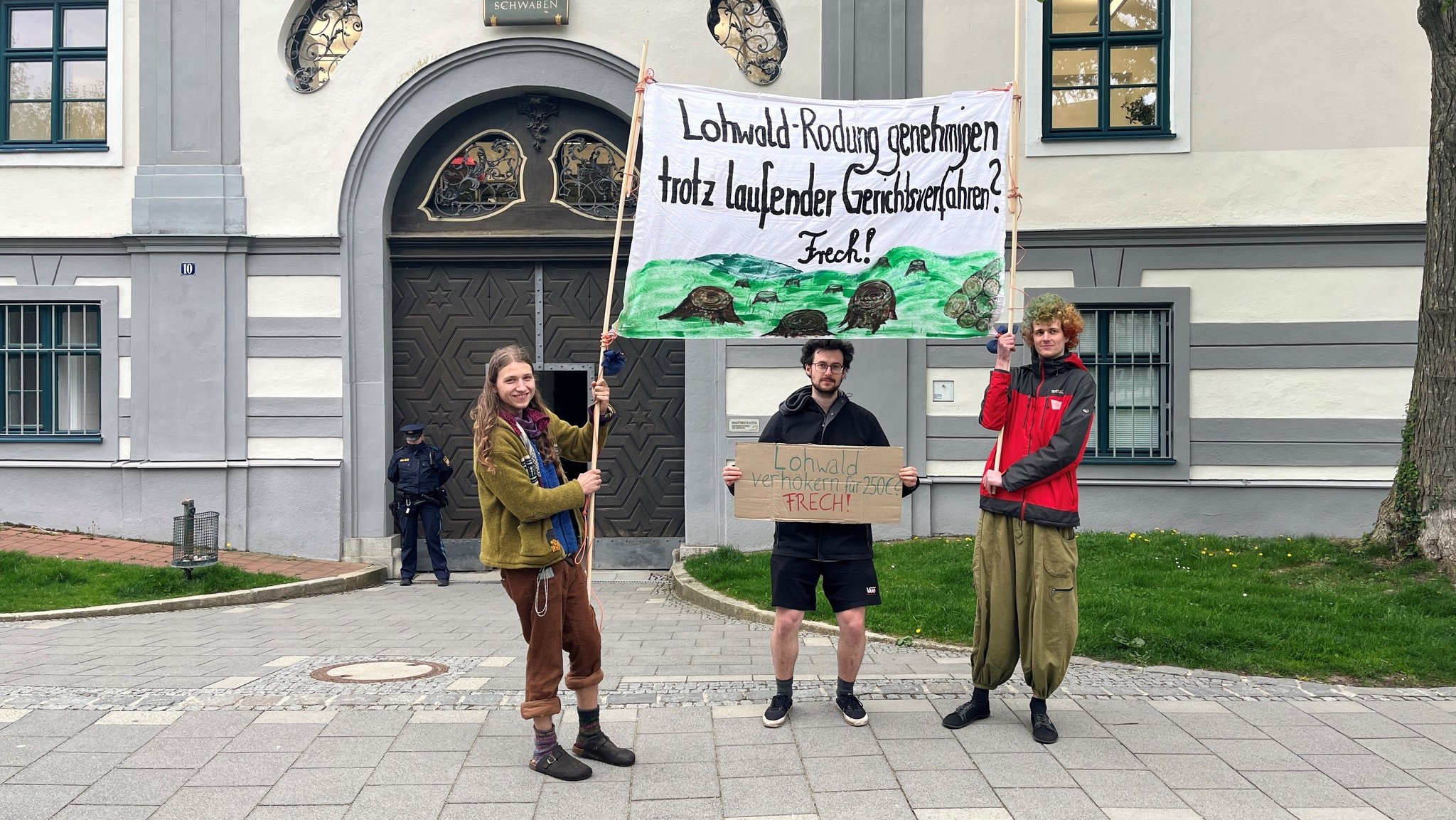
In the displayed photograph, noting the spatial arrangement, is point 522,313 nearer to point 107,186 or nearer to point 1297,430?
point 107,186

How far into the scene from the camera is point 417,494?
12.4 metres

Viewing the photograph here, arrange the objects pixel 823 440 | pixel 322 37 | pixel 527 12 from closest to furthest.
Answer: pixel 823 440
pixel 527 12
pixel 322 37

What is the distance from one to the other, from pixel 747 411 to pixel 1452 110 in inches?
279

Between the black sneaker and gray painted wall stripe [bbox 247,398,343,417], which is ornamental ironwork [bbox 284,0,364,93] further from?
the black sneaker

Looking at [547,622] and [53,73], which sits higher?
[53,73]

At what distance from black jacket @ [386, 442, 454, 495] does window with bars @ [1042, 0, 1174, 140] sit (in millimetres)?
7698

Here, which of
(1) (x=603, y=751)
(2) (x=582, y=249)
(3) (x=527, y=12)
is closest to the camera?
(1) (x=603, y=751)

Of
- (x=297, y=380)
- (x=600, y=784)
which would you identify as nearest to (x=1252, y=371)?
(x=600, y=784)

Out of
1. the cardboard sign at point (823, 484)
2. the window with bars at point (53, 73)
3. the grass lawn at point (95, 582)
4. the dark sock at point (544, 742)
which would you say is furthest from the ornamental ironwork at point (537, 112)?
the dark sock at point (544, 742)

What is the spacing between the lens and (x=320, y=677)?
7020 millimetres

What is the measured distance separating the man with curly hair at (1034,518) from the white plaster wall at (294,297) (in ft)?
30.0

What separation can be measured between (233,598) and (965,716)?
24.9 feet

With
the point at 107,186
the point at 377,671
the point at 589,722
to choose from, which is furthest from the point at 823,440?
the point at 107,186

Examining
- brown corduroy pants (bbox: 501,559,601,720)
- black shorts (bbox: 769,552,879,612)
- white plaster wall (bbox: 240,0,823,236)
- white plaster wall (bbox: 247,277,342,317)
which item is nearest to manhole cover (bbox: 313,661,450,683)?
brown corduroy pants (bbox: 501,559,601,720)
